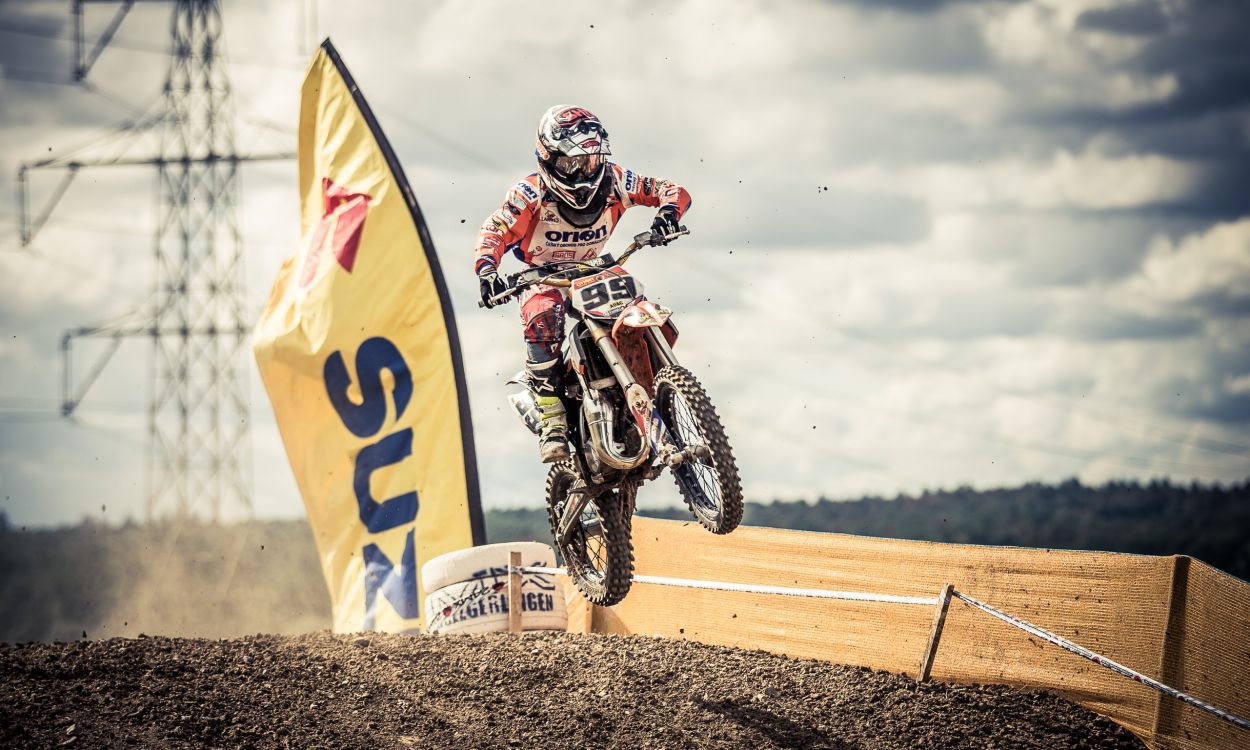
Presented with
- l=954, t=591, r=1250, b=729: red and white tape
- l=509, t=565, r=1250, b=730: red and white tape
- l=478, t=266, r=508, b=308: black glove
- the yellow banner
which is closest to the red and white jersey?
l=478, t=266, r=508, b=308: black glove

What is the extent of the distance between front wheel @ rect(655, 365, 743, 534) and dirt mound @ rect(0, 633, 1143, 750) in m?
1.80

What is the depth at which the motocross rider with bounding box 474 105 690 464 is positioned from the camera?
1002 centimetres

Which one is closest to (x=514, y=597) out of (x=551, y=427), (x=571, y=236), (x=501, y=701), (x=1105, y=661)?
(x=501, y=701)

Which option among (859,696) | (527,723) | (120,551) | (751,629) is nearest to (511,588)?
(751,629)

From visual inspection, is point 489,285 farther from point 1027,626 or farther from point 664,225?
point 1027,626

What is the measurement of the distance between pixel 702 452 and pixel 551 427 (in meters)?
1.62

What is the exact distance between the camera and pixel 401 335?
16500 millimetres

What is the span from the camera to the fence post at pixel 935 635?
10.5 meters

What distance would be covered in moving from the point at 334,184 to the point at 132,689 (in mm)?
8046

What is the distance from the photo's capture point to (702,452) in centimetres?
916

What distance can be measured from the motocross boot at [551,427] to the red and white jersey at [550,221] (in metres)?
1.10

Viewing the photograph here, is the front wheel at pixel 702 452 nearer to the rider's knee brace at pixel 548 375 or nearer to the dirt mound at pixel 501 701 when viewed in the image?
the rider's knee brace at pixel 548 375

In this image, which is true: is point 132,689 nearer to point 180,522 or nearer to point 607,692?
point 607,692

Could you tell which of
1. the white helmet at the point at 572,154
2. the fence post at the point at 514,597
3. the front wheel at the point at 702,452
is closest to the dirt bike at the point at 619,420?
the front wheel at the point at 702,452
